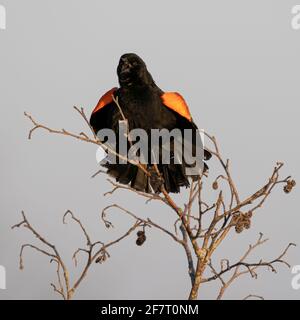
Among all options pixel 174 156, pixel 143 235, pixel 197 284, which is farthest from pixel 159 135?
pixel 197 284

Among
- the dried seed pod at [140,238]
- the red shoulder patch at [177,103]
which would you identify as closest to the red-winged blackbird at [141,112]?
the red shoulder patch at [177,103]

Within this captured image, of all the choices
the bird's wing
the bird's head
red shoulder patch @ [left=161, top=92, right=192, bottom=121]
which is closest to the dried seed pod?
red shoulder patch @ [left=161, top=92, right=192, bottom=121]

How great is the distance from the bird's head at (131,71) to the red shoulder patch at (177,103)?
27 cm

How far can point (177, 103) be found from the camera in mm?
4469

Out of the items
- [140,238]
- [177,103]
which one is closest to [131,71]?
[177,103]

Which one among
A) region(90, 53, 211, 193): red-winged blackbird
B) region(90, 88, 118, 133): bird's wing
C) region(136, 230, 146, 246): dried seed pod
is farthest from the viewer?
region(90, 88, 118, 133): bird's wing

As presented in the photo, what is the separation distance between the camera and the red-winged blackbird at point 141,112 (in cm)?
441

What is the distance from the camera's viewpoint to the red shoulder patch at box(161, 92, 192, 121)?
4.41m

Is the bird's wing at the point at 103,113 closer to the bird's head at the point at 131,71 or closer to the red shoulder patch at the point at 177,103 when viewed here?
the bird's head at the point at 131,71

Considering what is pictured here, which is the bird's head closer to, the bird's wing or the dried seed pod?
the bird's wing

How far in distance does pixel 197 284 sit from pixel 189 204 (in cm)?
42

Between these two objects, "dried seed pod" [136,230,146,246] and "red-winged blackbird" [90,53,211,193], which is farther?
"red-winged blackbird" [90,53,211,193]
